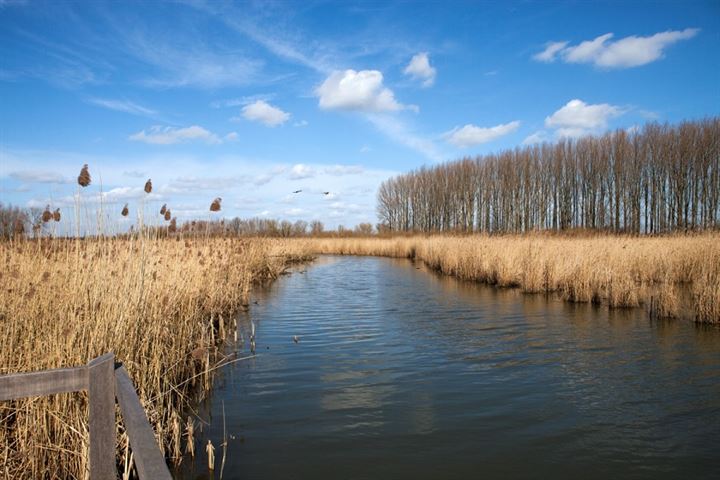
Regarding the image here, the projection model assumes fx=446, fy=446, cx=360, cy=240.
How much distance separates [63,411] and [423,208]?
171 feet

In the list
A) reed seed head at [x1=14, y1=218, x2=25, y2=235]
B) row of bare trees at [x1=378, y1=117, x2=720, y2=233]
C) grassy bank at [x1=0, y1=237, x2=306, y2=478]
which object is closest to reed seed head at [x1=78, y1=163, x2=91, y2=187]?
grassy bank at [x1=0, y1=237, x2=306, y2=478]

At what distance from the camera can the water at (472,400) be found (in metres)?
3.77

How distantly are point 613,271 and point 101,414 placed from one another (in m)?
11.8

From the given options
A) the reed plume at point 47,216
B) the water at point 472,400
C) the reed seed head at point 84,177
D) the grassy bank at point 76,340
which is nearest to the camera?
the grassy bank at point 76,340

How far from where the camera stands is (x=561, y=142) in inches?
1580

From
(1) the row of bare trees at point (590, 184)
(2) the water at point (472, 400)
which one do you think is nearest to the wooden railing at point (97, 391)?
(2) the water at point (472, 400)

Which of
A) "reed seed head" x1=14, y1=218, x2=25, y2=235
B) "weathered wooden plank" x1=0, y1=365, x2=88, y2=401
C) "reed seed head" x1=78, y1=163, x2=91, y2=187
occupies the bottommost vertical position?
"weathered wooden plank" x1=0, y1=365, x2=88, y2=401

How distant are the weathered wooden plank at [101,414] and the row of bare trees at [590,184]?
3407 cm

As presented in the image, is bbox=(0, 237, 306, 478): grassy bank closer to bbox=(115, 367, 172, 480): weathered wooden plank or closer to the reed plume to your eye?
the reed plume

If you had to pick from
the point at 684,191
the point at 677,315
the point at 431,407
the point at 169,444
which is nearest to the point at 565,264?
the point at 677,315

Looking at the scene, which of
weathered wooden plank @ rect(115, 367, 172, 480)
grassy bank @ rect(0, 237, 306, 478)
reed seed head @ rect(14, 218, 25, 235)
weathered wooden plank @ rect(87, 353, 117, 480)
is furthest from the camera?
reed seed head @ rect(14, 218, 25, 235)

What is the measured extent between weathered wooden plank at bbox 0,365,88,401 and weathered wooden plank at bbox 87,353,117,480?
0.05 meters

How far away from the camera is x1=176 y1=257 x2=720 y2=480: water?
12.4 feet

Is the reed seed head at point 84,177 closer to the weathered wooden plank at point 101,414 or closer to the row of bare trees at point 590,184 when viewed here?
the weathered wooden plank at point 101,414
